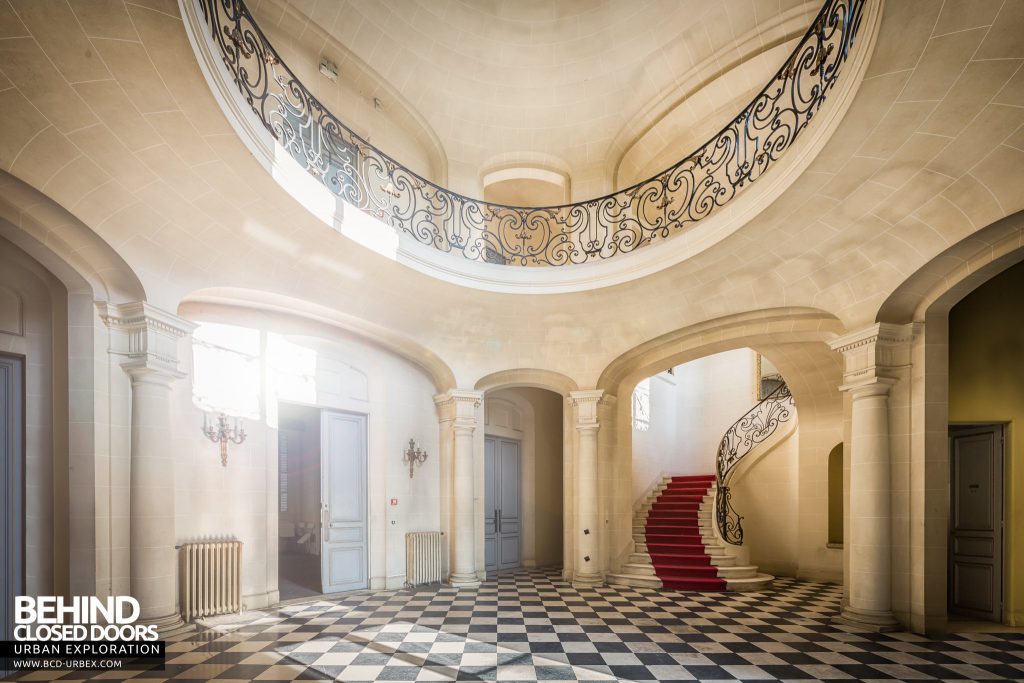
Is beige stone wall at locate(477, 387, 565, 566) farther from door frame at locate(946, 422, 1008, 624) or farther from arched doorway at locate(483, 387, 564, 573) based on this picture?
door frame at locate(946, 422, 1008, 624)

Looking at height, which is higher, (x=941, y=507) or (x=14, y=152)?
(x=14, y=152)

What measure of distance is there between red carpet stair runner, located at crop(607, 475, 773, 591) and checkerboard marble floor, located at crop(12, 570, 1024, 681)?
107cm

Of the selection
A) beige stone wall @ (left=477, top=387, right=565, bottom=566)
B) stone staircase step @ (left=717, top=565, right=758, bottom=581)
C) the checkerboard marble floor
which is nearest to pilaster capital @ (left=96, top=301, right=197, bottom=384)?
the checkerboard marble floor

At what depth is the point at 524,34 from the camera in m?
8.84

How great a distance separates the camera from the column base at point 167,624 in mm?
5718

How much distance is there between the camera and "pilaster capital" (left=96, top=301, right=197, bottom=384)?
583 cm

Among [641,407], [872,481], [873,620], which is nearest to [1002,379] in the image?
[872,481]

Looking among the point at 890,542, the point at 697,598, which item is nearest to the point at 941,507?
the point at 890,542

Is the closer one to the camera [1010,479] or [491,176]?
[1010,479]

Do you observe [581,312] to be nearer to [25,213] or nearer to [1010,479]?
[1010,479]

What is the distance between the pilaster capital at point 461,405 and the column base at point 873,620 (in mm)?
5596

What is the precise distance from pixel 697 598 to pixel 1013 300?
525 centimetres

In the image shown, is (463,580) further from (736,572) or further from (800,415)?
(800,415)

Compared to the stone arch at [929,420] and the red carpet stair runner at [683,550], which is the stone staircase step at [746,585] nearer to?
the red carpet stair runner at [683,550]
